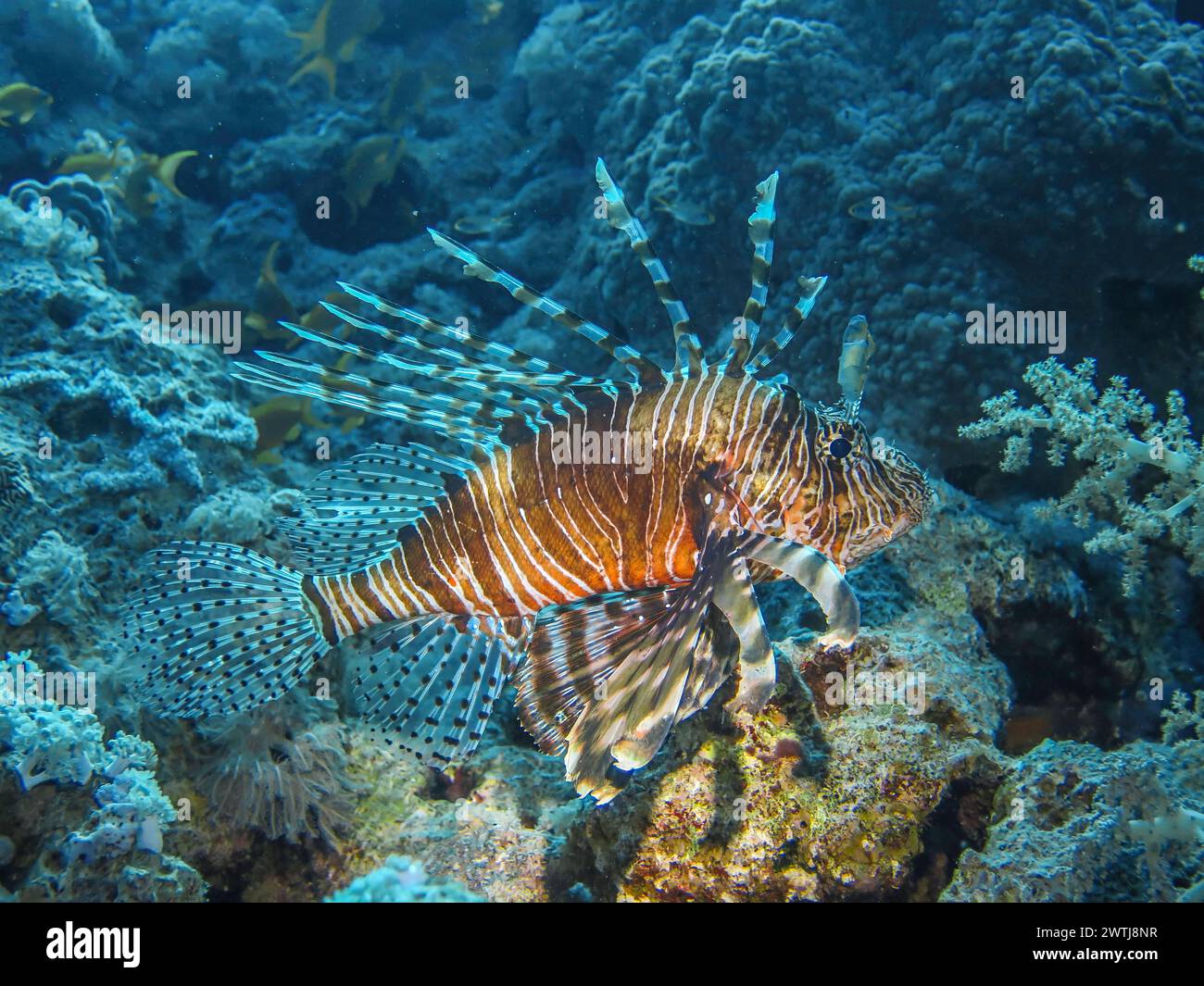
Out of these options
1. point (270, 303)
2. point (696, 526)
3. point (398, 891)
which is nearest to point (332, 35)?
point (270, 303)

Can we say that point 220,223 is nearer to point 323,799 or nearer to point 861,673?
point 323,799

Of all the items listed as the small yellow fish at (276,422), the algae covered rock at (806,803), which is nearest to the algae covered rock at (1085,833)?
the algae covered rock at (806,803)

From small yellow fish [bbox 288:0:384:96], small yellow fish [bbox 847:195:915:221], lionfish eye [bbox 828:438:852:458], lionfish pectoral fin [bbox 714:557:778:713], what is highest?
small yellow fish [bbox 288:0:384:96]

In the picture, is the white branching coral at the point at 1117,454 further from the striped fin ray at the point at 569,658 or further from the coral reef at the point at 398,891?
the coral reef at the point at 398,891

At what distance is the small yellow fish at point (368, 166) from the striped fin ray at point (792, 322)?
7.69 meters

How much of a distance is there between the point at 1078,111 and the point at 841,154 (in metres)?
1.87

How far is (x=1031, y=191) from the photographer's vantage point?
5.71 metres

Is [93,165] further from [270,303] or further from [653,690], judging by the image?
[653,690]

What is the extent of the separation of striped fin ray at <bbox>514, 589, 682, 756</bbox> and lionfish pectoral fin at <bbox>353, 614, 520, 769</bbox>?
582 millimetres

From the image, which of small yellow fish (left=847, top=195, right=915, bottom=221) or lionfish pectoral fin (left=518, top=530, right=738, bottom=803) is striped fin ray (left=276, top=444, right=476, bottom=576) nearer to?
lionfish pectoral fin (left=518, top=530, right=738, bottom=803)

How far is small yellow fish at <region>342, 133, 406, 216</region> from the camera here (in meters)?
9.00

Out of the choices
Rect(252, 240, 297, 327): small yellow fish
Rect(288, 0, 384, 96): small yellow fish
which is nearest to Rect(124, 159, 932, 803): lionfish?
Rect(252, 240, 297, 327): small yellow fish

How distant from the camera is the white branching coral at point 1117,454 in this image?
3549 mm
